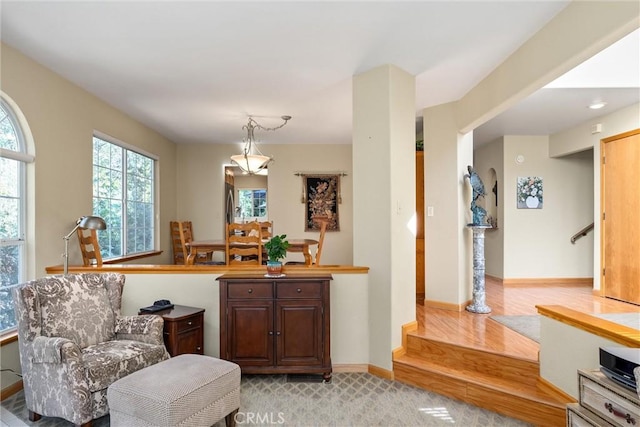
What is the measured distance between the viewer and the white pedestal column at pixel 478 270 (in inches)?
152

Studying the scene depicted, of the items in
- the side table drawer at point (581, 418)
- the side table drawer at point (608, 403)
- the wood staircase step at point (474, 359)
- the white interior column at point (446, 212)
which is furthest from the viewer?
the white interior column at point (446, 212)

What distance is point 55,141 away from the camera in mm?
3277

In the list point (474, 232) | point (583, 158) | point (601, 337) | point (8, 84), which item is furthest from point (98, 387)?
point (583, 158)

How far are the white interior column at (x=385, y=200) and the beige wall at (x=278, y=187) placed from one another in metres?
3.34

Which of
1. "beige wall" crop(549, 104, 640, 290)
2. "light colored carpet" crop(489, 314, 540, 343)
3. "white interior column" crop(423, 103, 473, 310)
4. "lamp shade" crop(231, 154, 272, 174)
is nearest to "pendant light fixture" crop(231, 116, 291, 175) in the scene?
"lamp shade" crop(231, 154, 272, 174)

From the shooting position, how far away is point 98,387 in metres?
2.22

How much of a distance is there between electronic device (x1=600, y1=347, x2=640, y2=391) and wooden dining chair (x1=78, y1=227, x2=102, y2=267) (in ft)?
12.9

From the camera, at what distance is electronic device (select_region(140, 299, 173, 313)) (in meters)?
2.91

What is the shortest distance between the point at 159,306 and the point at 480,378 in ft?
8.73

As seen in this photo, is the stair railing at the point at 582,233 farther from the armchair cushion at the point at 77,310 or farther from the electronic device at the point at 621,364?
the armchair cushion at the point at 77,310

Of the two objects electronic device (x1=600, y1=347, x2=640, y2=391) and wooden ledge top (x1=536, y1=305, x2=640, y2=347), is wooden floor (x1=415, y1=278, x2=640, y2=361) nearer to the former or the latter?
wooden ledge top (x1=536, y1=305, x2=640, y2=347)

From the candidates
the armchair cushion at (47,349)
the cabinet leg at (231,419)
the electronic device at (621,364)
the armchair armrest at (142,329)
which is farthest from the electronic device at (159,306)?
the electronic device at (621,364)

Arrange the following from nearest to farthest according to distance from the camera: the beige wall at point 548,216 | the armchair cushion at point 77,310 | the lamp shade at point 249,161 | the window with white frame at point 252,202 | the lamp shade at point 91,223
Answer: the armchair cushion at point 77,310 → the lamp shade at point 91,223 → the lamp shade at point 249,161 → the beige wall at point 548,216 → the window with white frame at point 252,202

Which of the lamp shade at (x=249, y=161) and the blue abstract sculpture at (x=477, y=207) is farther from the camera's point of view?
the lamp shade at (x=249, y=161)
